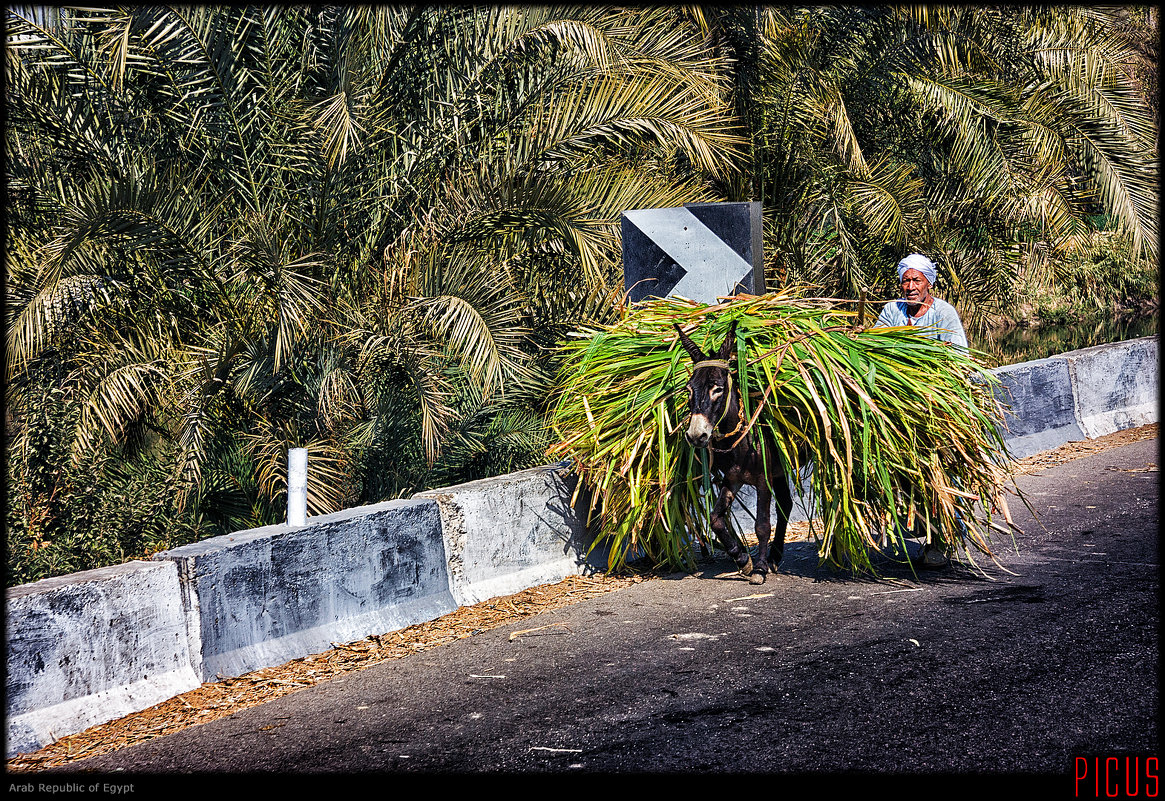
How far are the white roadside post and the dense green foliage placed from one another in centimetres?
208

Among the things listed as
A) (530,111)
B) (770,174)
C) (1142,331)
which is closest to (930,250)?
(770,174)

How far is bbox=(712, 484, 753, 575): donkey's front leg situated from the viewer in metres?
6.59

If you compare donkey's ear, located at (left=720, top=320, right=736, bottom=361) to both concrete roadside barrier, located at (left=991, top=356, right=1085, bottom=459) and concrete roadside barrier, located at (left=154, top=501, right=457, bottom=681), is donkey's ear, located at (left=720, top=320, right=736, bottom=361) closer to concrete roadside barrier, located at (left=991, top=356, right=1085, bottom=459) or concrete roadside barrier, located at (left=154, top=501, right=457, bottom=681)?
concrete roadside barrier, located at (left=154, top=501, right=457, bottom=681)

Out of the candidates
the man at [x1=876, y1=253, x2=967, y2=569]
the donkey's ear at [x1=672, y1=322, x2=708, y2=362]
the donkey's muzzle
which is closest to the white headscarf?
the man at [x1=876, y1=253, x2=967, y2=569]

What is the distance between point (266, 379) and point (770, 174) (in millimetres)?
6930

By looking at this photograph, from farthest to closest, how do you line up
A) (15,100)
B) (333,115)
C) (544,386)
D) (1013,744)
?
(544,386)
(333,115)
(15,100)
(1013,744)

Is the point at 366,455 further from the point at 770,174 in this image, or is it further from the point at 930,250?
the point at 930,250

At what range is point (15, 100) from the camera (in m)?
8.09

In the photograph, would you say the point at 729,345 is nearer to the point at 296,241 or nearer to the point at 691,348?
the point at 691,348

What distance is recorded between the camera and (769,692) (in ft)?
15.8

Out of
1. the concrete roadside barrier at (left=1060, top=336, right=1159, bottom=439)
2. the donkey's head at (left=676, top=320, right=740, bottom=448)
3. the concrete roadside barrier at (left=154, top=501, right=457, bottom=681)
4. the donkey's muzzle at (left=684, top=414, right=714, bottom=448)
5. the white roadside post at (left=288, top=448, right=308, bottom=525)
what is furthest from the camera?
the concrete roadside barrier at (left=1060, top=336, right=1159, bottom=439)

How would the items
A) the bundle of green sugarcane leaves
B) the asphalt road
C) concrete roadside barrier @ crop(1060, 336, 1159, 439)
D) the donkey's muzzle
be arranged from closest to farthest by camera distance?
the asphalt road, the donkey's muzzle, the bundle of green sugarcane leaves, concrete roadside barrier @ crop(1060, 336, 1159, 439)

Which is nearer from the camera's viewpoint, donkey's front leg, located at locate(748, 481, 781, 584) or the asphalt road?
the asphalt road

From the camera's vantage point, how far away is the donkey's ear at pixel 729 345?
253 inches
